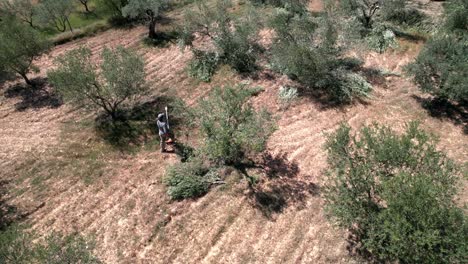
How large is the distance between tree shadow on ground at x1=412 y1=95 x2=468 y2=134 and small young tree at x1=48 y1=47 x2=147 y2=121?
20.1 meters

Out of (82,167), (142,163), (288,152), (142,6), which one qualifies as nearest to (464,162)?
(288,152)

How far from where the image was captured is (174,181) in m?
22.2

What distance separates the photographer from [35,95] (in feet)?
97.5

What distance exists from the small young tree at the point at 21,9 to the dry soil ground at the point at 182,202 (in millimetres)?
13289

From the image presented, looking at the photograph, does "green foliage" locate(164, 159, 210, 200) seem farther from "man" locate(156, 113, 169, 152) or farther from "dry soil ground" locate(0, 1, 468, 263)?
"man" locate(156, 113, 169, 152)

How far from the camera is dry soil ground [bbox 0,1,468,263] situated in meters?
19.5

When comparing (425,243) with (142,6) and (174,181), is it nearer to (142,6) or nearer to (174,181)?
(174,181)

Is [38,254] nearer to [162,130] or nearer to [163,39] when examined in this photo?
[162,130]

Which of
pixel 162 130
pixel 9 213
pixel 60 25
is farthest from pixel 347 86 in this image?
pixel 60 25

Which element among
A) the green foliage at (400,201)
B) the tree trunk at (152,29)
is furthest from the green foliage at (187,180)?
the tree trunk at (152,29)

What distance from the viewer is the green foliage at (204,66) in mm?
31219

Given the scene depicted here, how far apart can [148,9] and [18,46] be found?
1133cm

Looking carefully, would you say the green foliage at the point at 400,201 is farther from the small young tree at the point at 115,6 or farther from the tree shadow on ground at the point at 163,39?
the small young tree at the point at 115,6

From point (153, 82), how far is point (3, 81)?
39.9 feet
